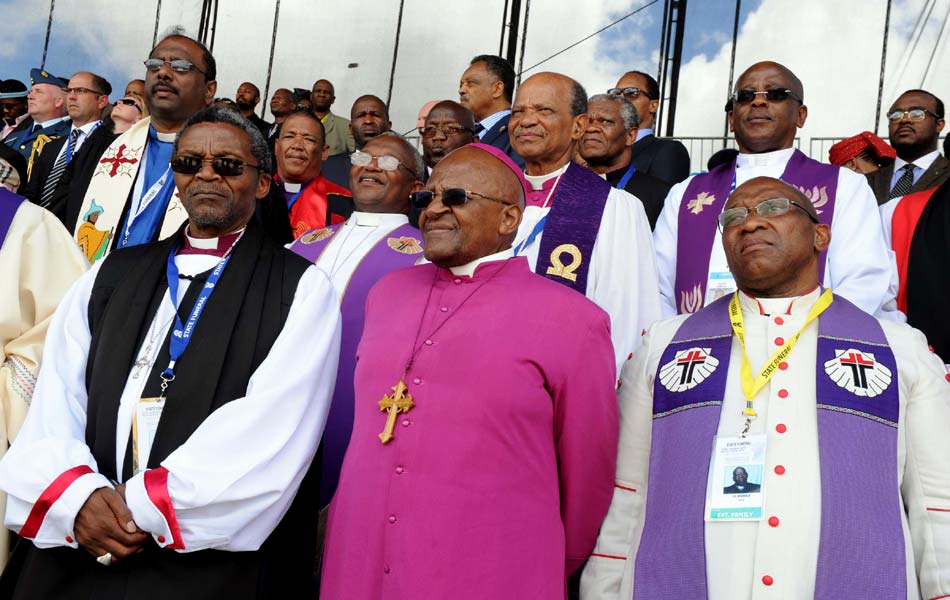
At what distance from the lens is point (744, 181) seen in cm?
460

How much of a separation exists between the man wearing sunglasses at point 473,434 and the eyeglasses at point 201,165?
0.81 metres

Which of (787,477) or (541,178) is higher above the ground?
(541,178)

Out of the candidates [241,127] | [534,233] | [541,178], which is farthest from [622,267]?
[241,127]

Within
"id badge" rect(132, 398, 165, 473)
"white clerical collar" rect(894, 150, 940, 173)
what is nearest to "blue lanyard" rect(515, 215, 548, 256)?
"id badge" rect(132, 398, 165, 473)

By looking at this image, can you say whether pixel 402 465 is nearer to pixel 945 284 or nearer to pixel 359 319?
pixel 359 319

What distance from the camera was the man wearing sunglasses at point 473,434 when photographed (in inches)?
118

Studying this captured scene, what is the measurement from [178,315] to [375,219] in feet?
5.53

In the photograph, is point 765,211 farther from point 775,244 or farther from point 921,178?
point 921,178

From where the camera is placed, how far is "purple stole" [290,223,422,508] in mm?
4242

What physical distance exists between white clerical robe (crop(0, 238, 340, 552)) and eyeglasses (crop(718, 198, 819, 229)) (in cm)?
138

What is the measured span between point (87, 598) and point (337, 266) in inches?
81.1

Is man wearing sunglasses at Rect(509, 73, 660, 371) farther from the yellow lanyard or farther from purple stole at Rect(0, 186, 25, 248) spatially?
purple stole at Rect(0, 186, 25, 248)

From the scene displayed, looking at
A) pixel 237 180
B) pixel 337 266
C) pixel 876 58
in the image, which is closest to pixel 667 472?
pixel 237 180

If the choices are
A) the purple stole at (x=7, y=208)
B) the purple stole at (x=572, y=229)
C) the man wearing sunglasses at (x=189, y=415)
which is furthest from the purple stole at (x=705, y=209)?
the purple stole at (x=7, y=208)
